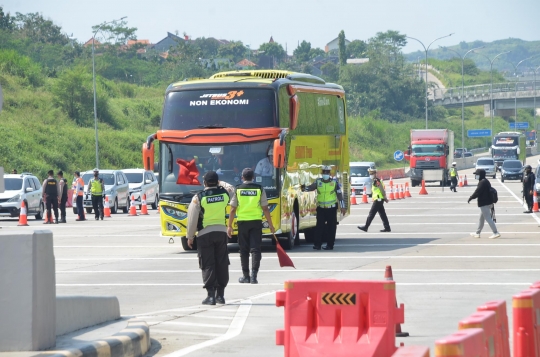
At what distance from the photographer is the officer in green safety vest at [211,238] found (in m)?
14.4

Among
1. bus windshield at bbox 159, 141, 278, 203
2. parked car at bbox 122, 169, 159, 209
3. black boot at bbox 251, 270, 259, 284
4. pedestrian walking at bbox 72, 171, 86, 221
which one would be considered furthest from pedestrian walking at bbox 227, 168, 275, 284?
parked car at bbox 122, 169, 159, 209

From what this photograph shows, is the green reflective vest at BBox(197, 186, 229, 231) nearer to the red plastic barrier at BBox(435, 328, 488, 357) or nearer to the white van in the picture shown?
the red plastic barrier at BBox(435, 328, 488, 357)

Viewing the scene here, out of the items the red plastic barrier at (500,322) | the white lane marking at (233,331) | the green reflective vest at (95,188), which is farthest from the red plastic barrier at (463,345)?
the green reflective vest at (95,188)

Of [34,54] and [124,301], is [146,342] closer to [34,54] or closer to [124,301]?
[124,301]

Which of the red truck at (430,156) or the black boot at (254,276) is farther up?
the red truck at (430,156)

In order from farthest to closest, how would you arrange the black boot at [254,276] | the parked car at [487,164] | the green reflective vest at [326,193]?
the parked car at [487,164], the green reflective vest at [326,193], the black boot at [254,276]

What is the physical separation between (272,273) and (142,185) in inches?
1065

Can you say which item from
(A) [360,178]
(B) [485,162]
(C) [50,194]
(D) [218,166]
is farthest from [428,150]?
(D) [218,166]

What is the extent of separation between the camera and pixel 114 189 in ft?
139

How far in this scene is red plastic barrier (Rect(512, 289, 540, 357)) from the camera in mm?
8516

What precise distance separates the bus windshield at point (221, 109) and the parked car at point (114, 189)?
722 inches

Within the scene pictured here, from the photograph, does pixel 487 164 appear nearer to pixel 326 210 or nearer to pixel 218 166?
pixel 326 210

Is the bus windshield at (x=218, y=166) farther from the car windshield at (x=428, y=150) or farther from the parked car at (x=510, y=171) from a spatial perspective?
the parked car at (x=510, y=171)

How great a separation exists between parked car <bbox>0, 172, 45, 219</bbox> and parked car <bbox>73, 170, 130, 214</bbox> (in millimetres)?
2788
